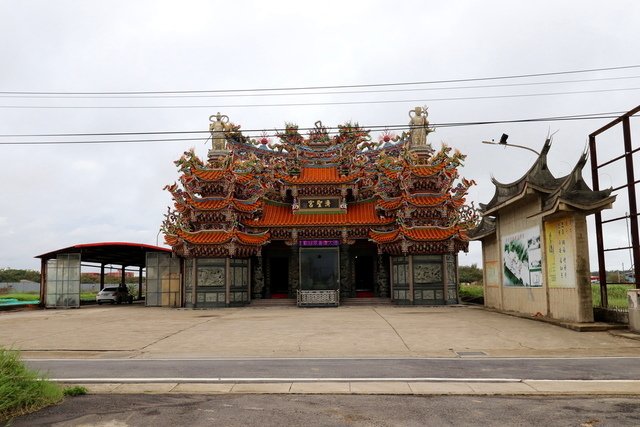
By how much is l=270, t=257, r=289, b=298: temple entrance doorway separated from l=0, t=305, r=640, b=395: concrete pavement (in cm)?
1460

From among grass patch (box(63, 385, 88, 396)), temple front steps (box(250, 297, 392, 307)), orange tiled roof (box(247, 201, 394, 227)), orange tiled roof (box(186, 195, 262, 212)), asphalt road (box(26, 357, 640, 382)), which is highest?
orange tiled roof (box(186, 195, 262, 212))

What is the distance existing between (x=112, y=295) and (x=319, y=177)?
19.3 meters

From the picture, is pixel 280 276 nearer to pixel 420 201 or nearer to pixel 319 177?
pixel 319 177

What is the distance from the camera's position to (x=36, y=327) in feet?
65.5

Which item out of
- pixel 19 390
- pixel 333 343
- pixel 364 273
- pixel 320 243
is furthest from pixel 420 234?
pixel 19 390

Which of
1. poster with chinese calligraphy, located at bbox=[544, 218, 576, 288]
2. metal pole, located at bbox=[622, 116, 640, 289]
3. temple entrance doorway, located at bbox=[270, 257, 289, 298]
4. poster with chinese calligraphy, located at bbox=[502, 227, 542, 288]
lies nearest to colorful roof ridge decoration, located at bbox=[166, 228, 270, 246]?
temple entrance doorway, located at bbox=[270, 257, 289, 298]

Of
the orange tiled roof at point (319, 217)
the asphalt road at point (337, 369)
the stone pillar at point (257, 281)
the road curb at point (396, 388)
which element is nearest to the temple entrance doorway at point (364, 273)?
the orange tiled roof at point (319, 217)

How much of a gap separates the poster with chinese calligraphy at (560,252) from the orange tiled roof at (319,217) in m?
14.4

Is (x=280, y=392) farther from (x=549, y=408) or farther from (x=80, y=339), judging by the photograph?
(x=80, y=339)

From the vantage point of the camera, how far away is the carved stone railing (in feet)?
101

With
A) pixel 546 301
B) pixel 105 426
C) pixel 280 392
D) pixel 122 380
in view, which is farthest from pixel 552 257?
pixel 105 426

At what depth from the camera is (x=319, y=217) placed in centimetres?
3378

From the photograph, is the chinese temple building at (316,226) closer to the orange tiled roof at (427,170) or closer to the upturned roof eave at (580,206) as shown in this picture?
the orange tiled roof at (427,170)

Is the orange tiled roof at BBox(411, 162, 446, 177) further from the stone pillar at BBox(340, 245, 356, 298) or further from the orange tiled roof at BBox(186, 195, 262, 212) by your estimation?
the orange tiled roof at BBox(186, 195, 262, 212)
